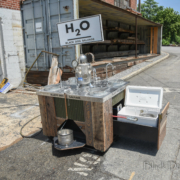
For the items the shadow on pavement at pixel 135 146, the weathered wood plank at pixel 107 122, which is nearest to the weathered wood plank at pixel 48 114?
the weathered wood plank at pixel 107 122

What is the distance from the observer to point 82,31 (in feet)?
14.7

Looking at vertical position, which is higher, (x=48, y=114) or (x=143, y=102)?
(x=143, y=102)

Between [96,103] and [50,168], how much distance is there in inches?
52.7

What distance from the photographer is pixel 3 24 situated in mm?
9172

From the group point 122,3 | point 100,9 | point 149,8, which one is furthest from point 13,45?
point 149,8

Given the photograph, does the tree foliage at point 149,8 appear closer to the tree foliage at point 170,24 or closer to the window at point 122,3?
the tree foliage at point 170,24

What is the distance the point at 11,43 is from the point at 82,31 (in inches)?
249

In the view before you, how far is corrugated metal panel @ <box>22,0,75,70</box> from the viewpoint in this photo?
8.28 m

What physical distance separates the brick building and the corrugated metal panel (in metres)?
0.32

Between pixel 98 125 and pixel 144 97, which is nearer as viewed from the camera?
pixel 98 125

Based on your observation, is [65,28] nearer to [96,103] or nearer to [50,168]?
[96,103]

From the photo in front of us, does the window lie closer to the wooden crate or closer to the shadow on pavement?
the shadow on pavement

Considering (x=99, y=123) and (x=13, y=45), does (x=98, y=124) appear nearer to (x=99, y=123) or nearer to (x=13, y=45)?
(x=99, y=123)

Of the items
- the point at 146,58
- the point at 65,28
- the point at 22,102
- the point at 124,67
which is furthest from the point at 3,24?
the point at 146,58
